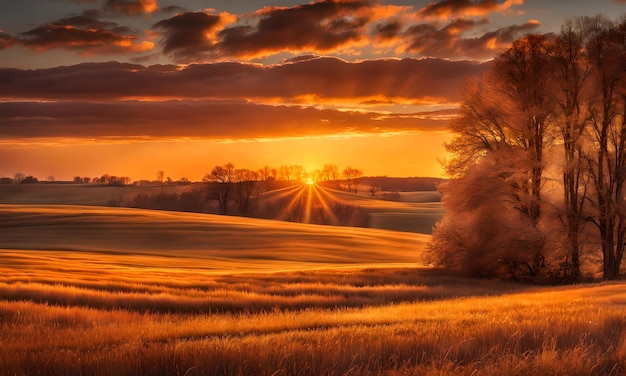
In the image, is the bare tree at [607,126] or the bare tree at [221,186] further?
the bare tree at [221,186]

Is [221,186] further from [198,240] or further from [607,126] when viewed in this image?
[607,126]

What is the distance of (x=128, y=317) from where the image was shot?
1448cm

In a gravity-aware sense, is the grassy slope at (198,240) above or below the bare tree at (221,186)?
below

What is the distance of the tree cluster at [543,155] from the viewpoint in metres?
34.3

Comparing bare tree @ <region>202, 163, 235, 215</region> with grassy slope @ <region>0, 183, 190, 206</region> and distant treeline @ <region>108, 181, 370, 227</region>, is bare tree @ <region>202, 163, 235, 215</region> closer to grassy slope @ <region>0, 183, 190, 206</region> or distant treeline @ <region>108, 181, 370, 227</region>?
distant treeline @ <region>108, 181, 370, 227</region>

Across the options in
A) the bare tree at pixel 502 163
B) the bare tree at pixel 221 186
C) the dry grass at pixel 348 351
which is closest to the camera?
the dry grass at pixel 348 351

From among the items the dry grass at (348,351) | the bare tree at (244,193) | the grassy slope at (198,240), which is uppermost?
the bare tree at (244,193)

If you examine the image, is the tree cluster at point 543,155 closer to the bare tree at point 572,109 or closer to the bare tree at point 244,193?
the bare tree at point 572,109

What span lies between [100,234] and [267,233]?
18.5m

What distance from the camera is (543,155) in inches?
1350

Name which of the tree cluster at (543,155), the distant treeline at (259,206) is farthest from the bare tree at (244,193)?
the tree cluster at (543,155)

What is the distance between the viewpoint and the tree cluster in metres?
34.3

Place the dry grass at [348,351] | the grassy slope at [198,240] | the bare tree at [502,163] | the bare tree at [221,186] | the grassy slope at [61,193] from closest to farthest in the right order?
the dry grass at [348,351] < the bare tree at [502,163] < the grassy slope at [198,240] < the bare tree at [221,186] < the grassy slope at [61,193]

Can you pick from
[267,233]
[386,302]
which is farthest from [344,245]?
[386,302]
